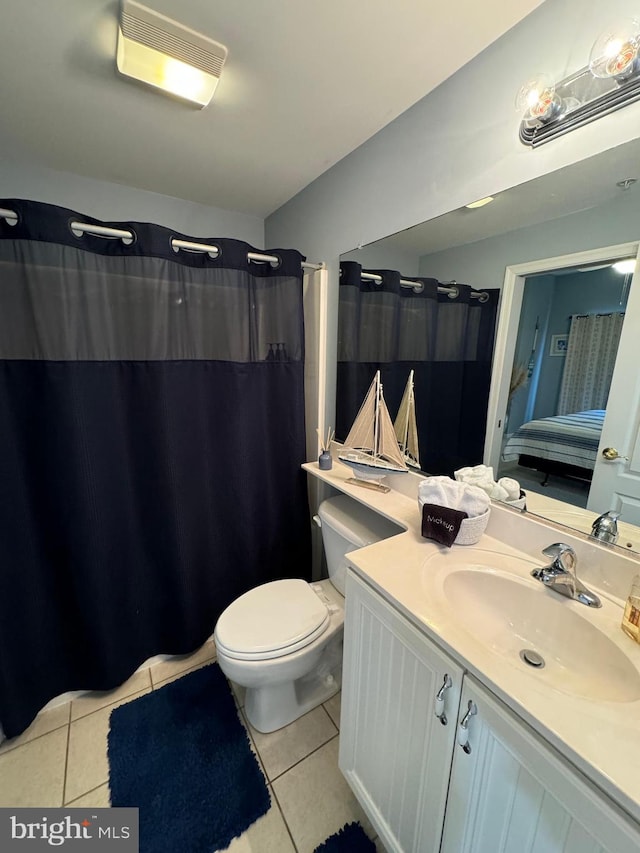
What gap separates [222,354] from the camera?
1.50m

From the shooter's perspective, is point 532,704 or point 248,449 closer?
point 532,704

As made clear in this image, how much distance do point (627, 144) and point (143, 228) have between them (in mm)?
1432

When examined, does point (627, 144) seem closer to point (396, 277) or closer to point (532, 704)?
point (396, 277)

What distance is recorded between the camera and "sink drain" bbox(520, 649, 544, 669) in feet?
2.55

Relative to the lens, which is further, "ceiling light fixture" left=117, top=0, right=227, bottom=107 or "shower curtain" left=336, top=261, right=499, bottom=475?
"shower curtain" left=336, top=261, right=499, bottom=475

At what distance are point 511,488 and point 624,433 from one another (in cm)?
32

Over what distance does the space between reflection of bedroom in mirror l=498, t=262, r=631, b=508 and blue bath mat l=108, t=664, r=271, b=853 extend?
54.2 inches

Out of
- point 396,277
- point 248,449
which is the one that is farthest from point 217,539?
point 396,277

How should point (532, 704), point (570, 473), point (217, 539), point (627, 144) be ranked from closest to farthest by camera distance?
1. point (532, 704)
2. point (627, 144)
3. point (570, 473)
4. point (217, 539)

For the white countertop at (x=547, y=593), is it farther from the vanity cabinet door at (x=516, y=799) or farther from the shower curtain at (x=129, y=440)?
the shower curtain at (x=129, y=440)

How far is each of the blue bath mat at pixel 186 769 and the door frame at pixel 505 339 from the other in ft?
4.51

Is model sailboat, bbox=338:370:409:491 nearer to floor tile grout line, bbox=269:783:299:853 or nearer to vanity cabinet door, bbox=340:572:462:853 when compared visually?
vanity cabinet door, bbox=340:572:462:853
